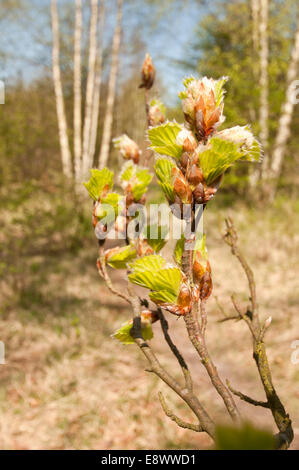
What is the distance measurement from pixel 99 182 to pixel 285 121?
29.7ft

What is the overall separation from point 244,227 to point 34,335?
196 inches

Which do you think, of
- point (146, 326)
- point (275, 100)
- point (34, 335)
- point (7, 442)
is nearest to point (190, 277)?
point (146, 326)

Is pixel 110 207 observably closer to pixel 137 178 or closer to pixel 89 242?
pixel 137 178

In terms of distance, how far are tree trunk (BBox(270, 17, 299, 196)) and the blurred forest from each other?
32 millimetres

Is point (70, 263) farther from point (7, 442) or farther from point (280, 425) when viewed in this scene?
point (280, 425)

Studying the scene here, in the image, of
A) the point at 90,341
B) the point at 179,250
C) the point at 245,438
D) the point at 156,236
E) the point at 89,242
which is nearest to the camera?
the point at 245,438

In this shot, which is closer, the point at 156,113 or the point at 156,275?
the point at 156,275

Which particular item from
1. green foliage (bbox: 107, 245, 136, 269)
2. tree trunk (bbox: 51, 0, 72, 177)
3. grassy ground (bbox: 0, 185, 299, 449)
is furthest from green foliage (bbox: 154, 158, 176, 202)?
tree trunk (bbox: 51, 0, 72, 177)

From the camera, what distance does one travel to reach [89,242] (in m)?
8.14

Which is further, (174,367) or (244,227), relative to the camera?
(244,227)

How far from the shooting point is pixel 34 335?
A: 4949 millimetres

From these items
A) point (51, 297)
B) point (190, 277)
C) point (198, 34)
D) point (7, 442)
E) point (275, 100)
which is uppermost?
point (198, 34)

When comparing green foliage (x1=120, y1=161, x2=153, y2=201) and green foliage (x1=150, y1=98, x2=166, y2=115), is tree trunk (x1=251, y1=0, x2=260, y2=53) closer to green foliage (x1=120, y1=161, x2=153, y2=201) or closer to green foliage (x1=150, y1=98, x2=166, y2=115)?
green foliage (x1=150, y1=98, x2=166, y2=115)

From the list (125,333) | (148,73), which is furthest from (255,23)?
(125,333)
